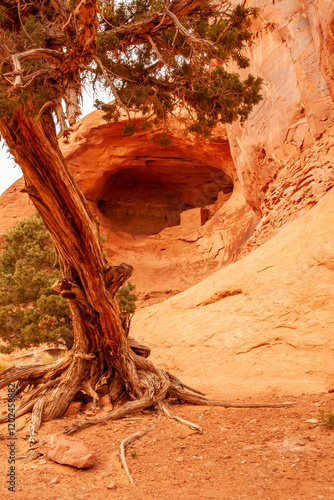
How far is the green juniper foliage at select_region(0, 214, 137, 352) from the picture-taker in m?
9.52

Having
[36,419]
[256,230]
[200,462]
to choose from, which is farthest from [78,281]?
[256,230]

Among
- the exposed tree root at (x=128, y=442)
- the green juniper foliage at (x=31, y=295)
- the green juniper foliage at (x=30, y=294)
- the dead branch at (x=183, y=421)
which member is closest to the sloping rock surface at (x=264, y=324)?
the dead branch at (x=183, y=421)

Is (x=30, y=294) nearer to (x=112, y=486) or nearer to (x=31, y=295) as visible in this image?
(x=31, y=295)

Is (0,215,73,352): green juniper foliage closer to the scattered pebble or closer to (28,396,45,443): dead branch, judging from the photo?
(28,396,45,443): dead branch

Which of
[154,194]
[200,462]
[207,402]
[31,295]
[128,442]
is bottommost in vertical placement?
[207,402]

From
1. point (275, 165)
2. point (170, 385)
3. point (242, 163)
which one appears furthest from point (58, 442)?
point (242, 163)

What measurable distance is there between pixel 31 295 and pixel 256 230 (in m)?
6.80

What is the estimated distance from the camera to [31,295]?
10281 millimetres

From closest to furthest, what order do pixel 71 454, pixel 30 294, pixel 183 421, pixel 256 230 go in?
pixel 71 454, pixel 183 421, pixel 30 294, pixel 256 230

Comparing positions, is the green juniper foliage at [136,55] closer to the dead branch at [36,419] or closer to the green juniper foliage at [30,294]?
the dead branch at [36,419]

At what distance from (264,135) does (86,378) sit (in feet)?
33.6

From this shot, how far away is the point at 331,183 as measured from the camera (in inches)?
376

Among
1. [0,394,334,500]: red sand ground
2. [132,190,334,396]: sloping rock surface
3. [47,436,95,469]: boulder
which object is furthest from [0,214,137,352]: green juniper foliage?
[47,436,95,469]: boulder

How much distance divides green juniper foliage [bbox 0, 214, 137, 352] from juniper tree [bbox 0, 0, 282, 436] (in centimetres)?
433
